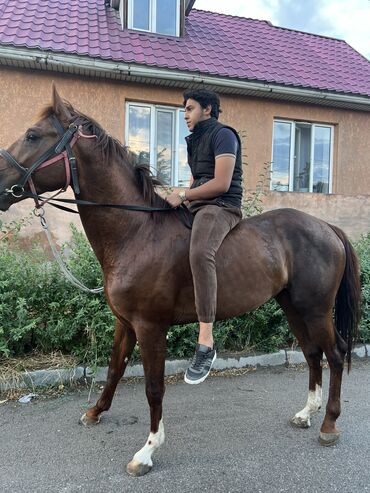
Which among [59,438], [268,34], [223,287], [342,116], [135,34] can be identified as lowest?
[59,438]

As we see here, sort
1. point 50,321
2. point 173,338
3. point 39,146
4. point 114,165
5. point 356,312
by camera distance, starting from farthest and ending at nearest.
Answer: point 173,338 < point 50,321 < point 356,312 < point 114,165 < point 39,146

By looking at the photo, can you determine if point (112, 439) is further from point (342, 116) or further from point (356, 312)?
point (342, 116)

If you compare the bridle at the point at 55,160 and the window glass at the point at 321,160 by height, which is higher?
the window glass at the point at 321,160

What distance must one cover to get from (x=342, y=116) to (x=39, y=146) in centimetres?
849

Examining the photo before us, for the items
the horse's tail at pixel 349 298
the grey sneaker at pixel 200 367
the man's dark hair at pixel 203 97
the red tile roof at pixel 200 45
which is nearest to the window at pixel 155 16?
the red tile roof at pixel 200 45

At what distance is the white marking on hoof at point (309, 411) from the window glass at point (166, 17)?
8518mm

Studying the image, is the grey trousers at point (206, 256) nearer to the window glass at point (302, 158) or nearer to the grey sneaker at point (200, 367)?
the grey sneaker at point (200, 367)

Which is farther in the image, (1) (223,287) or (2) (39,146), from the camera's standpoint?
(1) (223,287)

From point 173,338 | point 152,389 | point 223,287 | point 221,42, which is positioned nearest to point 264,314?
point 173,338

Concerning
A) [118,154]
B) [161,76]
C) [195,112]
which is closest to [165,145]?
[161,76]

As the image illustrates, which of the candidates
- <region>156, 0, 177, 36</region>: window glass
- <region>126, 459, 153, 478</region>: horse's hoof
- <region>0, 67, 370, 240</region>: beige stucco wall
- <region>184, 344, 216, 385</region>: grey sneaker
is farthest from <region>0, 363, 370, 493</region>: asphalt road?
<region>156, 0, 177, 36</region>: window glass

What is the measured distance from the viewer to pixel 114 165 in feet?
9.07

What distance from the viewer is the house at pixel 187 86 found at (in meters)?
7.13

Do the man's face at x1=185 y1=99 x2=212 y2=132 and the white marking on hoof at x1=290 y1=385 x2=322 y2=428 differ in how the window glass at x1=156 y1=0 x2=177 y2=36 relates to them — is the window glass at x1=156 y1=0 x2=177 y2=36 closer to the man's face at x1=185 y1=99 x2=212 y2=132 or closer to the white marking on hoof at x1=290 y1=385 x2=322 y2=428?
the man's face at x1=185 y1=99 x2=212 y2=132
